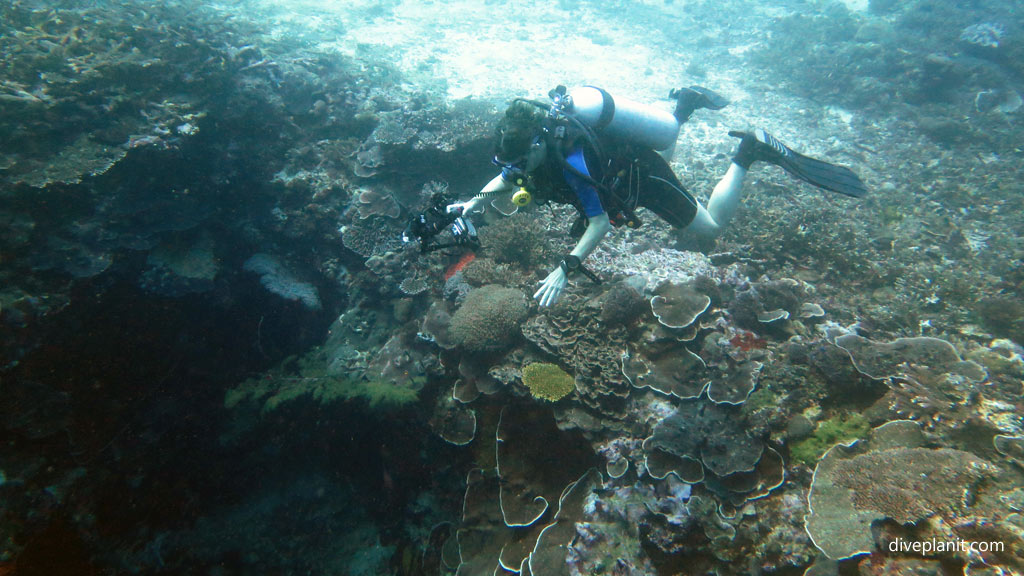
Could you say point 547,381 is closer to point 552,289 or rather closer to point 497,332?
point 497,332

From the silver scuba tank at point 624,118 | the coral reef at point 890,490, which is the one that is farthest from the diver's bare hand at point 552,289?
the coral reef at point 890,490

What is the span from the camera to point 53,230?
4.46 m

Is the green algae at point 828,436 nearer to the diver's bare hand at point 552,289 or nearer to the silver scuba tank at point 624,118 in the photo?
the diver's bare hand at point 552,289

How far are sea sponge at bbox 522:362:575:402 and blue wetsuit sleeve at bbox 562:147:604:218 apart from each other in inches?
69.3

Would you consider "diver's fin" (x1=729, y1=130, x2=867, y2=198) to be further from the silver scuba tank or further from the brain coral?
the brain coral

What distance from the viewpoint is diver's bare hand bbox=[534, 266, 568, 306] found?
11.0 feet

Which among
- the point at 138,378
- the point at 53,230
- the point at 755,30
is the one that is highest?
the point at 755,30

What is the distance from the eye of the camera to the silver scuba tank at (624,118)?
4.13 m

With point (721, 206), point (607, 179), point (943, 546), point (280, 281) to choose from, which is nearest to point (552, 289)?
point (607, 179)

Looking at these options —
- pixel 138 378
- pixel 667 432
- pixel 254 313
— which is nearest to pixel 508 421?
pixel 667 432

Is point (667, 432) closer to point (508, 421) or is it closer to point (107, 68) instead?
point (508, 421)

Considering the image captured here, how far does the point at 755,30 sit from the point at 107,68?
72.7 feet

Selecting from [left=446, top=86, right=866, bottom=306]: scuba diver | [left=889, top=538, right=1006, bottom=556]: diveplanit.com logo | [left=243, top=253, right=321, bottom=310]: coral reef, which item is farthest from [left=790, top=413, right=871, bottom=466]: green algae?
[left=243, top=253, right=321, bottom=310]: coral reef

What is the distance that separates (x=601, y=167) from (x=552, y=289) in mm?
1406
